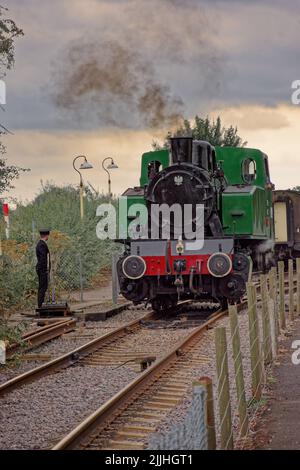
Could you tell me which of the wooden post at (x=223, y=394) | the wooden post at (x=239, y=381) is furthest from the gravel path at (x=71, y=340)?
the wooden post at (x=223, y=394)

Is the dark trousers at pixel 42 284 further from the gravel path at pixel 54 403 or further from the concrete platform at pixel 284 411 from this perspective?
the concrete platform at pixel 284 411

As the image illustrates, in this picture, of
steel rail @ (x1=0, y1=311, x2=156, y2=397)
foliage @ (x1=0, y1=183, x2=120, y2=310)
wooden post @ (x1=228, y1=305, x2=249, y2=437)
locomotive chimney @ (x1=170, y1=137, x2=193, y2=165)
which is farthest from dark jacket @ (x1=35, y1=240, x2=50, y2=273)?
wooden post @ (x1=228, y1=305, x2=249, y2=437)

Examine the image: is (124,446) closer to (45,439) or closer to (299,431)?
(45,439)

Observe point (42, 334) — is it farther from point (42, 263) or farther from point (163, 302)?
point (163, 302)

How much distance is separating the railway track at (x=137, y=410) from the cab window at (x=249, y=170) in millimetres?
7464

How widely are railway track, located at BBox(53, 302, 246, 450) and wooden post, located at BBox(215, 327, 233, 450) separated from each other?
3.24 ft

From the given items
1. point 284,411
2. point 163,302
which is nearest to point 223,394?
point 284,411

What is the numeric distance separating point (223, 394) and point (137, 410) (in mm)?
2425

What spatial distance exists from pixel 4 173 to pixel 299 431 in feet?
38.5

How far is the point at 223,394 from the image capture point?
25.2 feet
